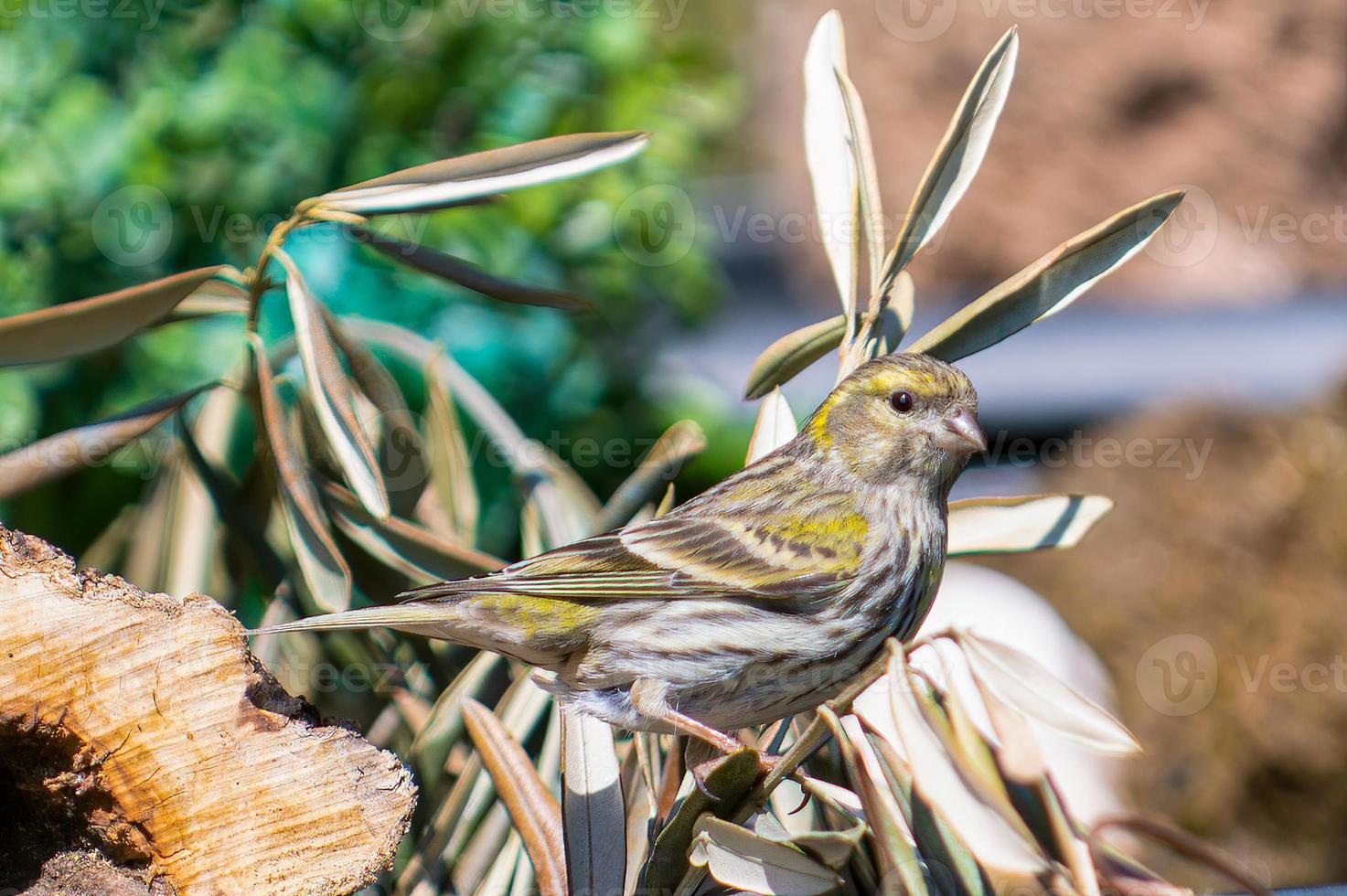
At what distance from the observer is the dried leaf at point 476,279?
5.98 feet

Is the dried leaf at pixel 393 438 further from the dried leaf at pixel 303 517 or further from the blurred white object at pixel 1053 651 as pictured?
the blurred white object at pixel 1053 651

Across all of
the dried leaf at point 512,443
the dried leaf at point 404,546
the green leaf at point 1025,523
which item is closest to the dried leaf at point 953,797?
the green leaf at point 1025,523

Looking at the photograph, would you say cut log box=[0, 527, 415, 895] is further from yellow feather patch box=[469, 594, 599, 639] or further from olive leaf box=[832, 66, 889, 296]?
olive leaf box=[832, 66, 889, 296]

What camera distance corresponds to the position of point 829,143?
181cm

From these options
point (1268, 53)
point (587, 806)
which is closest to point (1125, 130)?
point (1268, 53)

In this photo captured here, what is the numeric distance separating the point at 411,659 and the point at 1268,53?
20.6 ft

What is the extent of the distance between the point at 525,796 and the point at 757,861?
397 millimetres

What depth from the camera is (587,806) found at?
5.00ft

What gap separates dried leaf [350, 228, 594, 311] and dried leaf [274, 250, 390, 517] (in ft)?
0.55

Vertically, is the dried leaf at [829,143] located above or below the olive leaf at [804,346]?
above

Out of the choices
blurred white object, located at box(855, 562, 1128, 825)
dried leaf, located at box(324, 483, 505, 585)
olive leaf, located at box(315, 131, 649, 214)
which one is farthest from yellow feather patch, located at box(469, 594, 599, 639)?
blurred white object, located at box(855, 562, 1128, 825)

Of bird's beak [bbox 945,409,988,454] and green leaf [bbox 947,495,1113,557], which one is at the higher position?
bird's beak [bbox 945,409,988,454]

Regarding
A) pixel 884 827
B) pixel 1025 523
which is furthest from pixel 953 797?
pixel 1025 523

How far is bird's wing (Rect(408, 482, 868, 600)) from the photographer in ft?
5.53
